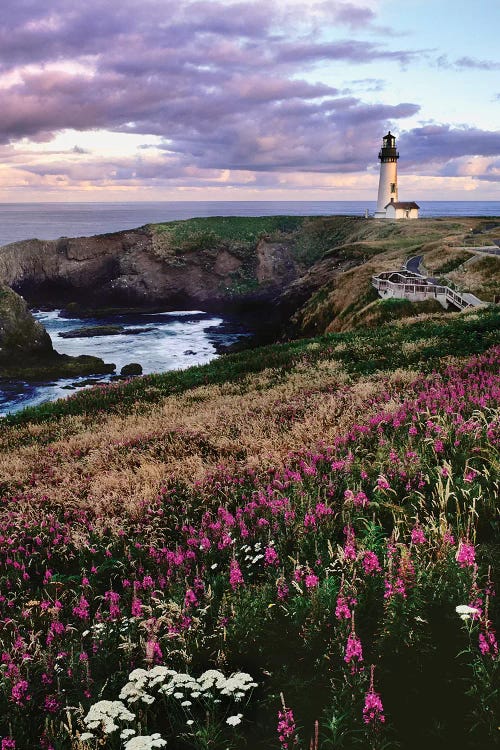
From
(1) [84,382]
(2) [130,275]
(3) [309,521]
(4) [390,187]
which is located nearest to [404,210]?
(4) [390,187]

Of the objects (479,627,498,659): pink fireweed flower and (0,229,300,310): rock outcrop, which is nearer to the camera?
(479,627,498,659): pink fireweed flower

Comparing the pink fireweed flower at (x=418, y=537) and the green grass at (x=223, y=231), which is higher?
the green grass at (x=223, y=231)

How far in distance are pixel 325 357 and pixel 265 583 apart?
15909mm

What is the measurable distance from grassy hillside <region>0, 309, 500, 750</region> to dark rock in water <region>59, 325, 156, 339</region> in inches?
2328

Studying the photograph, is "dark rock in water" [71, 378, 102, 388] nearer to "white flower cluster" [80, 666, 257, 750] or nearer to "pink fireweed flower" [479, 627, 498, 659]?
"white flower cluster" [80, 666, 257, 750]

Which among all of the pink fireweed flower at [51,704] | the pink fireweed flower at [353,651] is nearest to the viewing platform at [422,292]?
the pink fireweed flower at [353,651]

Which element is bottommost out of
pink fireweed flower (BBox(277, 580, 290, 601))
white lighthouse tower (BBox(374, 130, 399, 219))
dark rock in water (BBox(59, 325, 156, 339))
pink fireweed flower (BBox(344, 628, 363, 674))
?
dark rock in water (BBox(59, 325, 156, 339))

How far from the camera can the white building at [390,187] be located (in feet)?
353

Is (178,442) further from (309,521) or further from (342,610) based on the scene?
(342,610)

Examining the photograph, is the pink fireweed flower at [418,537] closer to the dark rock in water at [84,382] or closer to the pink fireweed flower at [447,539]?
the pink fireweed flower at [447,539]

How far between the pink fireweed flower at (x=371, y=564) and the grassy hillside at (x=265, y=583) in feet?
0.03

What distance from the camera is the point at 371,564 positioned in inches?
169

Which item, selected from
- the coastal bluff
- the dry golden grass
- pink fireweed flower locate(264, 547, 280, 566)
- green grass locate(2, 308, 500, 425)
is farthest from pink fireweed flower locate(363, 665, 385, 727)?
the coastal bluff

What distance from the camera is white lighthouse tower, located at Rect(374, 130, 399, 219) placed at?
4299 inches
